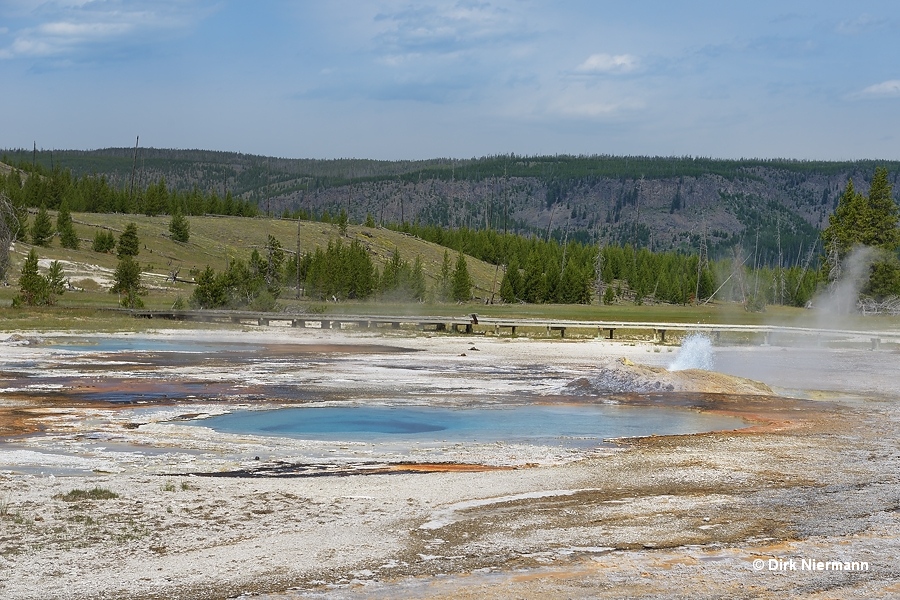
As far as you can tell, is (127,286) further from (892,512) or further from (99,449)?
(892,512)

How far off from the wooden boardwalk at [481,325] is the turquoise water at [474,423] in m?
26.9

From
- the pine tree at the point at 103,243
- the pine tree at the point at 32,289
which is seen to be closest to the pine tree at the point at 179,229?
the pine tree at the point at 103,243

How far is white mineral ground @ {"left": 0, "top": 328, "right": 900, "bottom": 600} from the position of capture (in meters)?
8.23

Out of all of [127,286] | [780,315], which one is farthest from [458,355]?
[780,315]

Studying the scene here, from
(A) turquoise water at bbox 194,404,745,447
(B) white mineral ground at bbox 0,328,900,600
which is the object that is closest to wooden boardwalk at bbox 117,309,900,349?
(A) turquoise water at bbox 194,404,745,447

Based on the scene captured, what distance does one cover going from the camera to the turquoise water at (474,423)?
57.3ft

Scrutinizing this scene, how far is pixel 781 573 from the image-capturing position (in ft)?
27.8

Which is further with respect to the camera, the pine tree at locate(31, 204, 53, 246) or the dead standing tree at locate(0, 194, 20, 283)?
the pine tree at locate(31, 204, 53, 246)

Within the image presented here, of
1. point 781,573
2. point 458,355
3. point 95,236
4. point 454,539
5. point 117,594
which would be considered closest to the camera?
point 117,594

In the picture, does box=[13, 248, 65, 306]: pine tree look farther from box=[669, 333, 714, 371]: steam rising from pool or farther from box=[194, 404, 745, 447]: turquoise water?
box=[194, 404, 745, 447]: turquoise water

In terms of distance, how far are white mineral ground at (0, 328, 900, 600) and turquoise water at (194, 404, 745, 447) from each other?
0.92m

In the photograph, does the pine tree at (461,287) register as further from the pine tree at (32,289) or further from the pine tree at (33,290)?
the pine tree at (32,289)

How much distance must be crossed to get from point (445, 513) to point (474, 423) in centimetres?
856

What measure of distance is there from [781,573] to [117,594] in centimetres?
521
